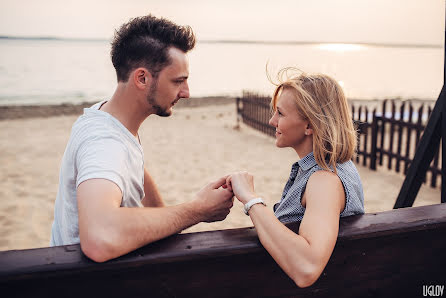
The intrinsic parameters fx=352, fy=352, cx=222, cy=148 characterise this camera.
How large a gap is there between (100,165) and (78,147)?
263mm

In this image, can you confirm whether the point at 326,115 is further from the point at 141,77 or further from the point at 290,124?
the point at 141,77

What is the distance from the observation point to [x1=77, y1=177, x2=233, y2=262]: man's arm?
122 cm

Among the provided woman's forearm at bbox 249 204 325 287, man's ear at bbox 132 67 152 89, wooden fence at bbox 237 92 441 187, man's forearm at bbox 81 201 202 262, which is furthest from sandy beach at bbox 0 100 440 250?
woman's forearm at bbox 249 204 325 287

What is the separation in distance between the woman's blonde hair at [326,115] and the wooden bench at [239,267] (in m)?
0.33

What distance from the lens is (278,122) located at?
5.78ft

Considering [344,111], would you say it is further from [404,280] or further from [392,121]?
[392,121]

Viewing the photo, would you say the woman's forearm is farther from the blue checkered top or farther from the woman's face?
the woman's face

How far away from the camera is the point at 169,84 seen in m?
2.08

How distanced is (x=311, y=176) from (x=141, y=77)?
3.64 ft

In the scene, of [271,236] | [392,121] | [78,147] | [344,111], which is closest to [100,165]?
[78,147]

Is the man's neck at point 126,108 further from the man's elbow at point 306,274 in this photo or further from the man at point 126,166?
the man's elbow at point 306,274

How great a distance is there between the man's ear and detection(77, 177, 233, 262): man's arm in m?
0.77

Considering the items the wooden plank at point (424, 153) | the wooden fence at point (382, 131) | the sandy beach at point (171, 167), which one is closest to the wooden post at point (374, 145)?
the wooden fence at point (382, 131)

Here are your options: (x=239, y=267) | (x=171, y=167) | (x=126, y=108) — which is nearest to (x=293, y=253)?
(x=239, y=267)
